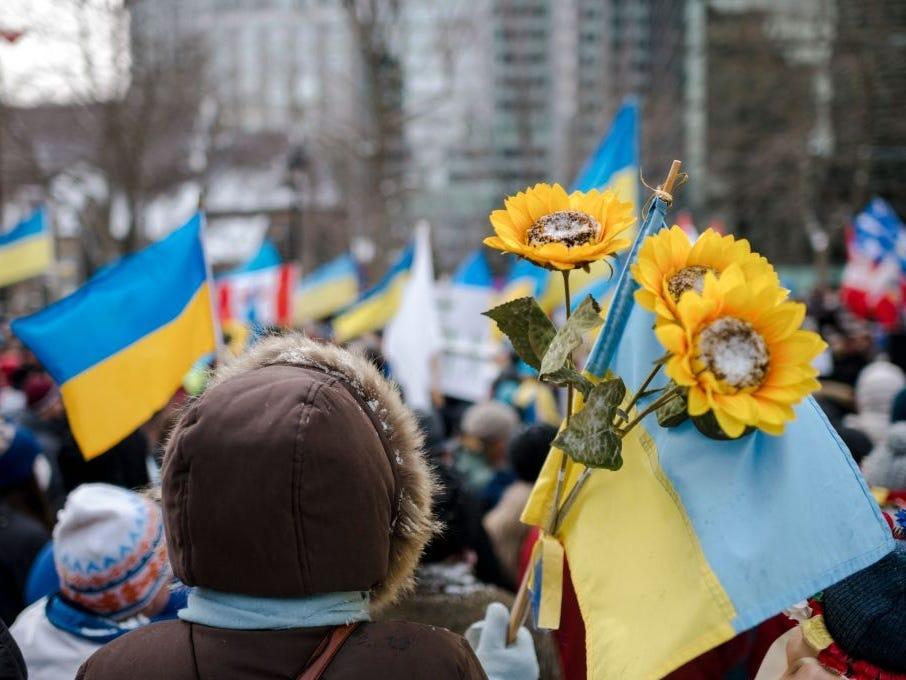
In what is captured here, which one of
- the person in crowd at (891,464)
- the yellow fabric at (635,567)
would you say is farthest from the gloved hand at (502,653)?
the person in crowd at (891,464)

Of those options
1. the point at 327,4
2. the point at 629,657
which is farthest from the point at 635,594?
the point at 327,4

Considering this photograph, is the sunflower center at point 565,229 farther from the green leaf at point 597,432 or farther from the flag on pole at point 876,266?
the flag on pole at point 876,266

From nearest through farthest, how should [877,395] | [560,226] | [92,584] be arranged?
[560,226] → [92,584] → [877,395]

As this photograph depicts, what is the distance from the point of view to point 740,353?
1.46 metres

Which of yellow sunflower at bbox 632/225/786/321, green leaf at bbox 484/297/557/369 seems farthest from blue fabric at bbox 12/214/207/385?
yellow sunflower at bbox 632/225/786/321

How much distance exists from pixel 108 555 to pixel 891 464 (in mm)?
2622

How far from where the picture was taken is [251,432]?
1428mm

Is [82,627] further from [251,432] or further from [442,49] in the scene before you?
[442,49]

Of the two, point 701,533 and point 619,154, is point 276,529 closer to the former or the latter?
point 701,533

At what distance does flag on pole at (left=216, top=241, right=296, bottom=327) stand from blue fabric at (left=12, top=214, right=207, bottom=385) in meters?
4.61

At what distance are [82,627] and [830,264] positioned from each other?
44.8 meters

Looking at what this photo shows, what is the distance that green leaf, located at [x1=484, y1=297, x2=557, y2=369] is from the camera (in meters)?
1.83

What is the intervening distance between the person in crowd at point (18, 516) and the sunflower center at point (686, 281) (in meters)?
2.96

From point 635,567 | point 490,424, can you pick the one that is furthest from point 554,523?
point 490,424
